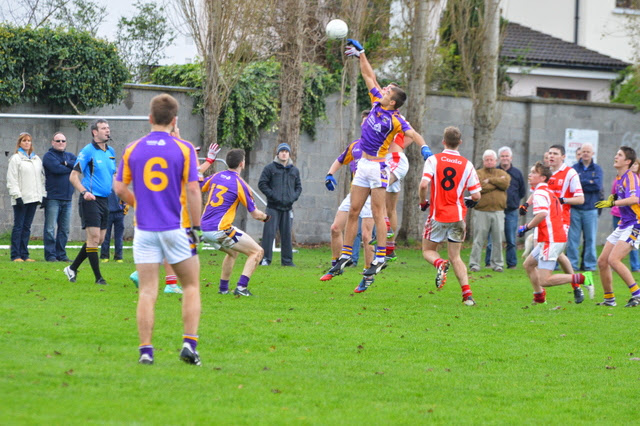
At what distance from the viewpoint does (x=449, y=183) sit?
12.8 metres

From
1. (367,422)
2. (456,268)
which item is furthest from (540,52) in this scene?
(367,422)

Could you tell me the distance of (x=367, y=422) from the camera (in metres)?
6.26

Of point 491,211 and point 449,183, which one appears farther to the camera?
point 491,211

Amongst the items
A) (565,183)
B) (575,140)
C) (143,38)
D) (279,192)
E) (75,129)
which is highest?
(143,38)

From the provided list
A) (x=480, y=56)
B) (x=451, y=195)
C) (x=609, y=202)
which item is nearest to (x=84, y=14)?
(x=480, y=56)

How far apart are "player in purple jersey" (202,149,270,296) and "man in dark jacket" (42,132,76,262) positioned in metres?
5.45

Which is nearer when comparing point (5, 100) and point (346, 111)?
point (5, 100)

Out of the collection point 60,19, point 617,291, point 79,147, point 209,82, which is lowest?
point 617,291

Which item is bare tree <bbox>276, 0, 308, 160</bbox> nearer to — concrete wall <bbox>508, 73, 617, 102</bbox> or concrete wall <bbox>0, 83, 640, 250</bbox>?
concrete wall <bbox>0, 83, 640, 250</bbox>

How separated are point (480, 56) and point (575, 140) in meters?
4.39

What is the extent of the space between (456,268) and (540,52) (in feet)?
84.7

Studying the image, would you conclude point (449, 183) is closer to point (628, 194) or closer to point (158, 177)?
point (628, 194)

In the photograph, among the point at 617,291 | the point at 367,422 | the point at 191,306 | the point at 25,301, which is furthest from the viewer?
the point at 617,291

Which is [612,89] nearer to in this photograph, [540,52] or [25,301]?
[540,52]
